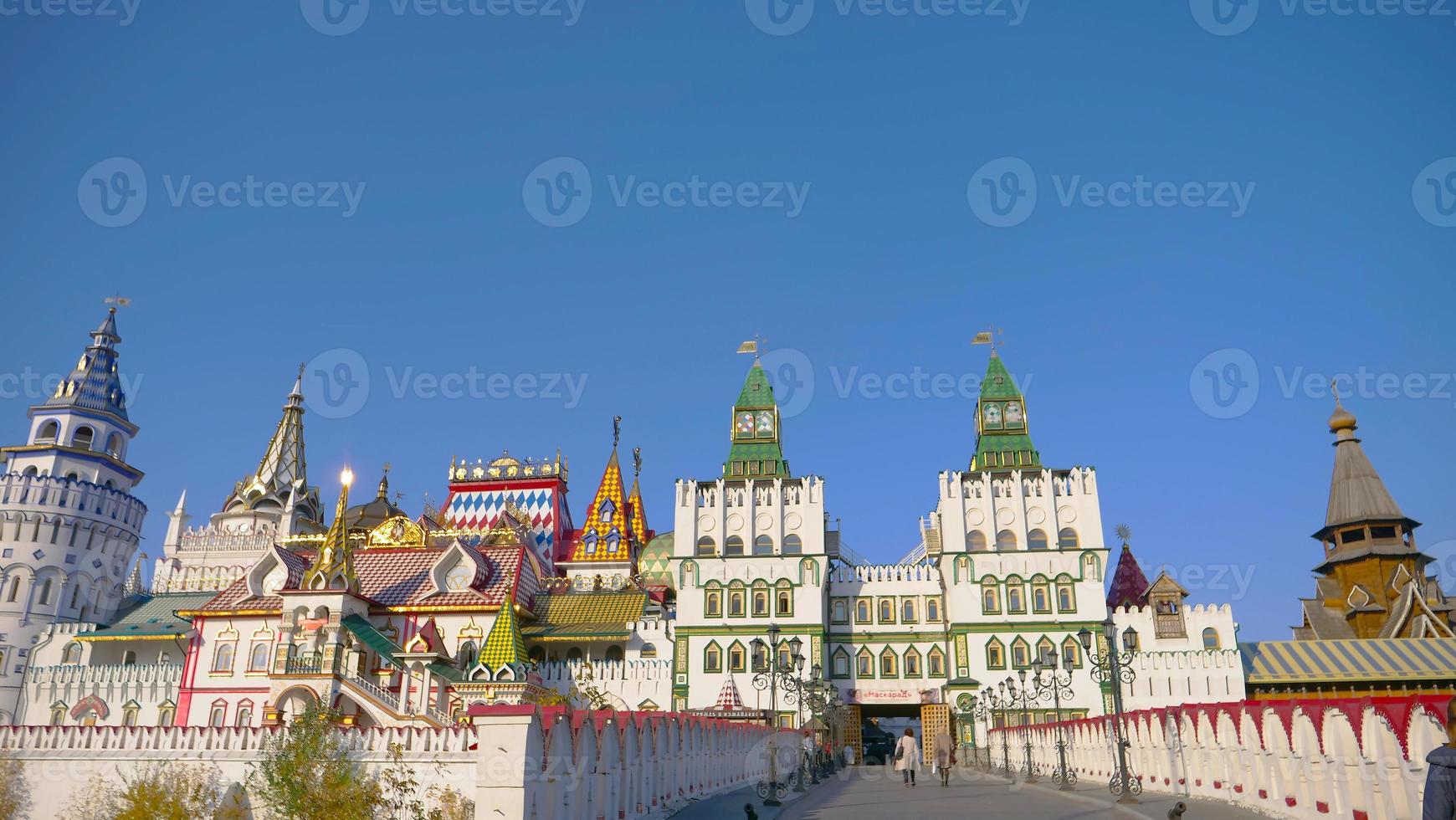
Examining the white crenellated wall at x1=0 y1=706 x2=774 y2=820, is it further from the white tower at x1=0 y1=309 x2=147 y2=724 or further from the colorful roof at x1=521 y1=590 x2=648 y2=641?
the white tower at x1=0 y1=309 x2=147 y2=724

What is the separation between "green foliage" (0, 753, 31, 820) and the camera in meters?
22.2

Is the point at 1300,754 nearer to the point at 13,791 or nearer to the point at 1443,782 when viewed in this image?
the point at 1443,782

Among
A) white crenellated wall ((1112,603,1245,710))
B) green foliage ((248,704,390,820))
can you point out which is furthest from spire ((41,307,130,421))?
white crenellated wall ((1112,603,1245,710))

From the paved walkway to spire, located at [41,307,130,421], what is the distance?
47508 mm

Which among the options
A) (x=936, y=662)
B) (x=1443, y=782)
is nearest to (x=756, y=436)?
(x=936, y=662)

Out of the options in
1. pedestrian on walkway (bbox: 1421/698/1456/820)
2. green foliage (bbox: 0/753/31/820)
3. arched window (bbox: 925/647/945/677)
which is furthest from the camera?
arched window (bbox: 925/647/945/677)

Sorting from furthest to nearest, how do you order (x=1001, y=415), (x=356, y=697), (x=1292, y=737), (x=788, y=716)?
(x=1001, y=415)
(x=788, y=716)
(x=356, y=697)
(x=1292, y=737)

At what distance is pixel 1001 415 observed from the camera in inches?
1949

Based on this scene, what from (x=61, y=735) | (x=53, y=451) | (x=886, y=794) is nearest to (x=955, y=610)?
(x=886, y=794)

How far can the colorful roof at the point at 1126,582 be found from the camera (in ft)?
172

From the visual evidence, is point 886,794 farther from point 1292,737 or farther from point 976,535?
point 976,535

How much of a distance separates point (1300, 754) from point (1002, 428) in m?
37.1

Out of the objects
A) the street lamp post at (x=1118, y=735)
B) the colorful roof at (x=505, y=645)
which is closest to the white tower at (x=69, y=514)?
the colorful roof at (x=505, y=645)

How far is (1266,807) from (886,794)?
850cm
